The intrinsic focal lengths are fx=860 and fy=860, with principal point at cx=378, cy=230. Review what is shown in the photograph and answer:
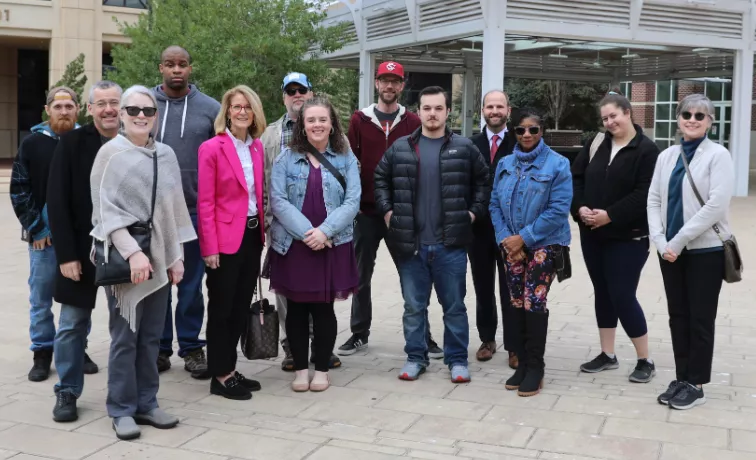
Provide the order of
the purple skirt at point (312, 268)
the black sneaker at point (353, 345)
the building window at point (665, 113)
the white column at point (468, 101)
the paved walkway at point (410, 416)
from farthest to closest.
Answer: the building window at point (665, 113) < the white column at point (468, 101) < the black sneaker at point (353, 345) < the purple skirt at point (312, 268) < the paved walkway at point (410, 416)

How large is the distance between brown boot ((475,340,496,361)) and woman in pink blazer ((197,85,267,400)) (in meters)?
1.75

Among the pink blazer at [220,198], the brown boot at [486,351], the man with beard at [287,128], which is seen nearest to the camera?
the pink blazer at [220,198]

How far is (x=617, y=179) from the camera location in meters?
5.62

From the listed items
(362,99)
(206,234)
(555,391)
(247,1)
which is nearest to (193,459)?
(206,234)

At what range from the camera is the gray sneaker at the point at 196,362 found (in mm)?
5789

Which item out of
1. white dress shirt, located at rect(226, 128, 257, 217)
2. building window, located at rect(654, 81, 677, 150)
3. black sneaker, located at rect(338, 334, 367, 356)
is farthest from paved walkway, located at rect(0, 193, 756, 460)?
building window, located at rect(654, 81, 677, 150)

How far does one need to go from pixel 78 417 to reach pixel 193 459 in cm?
104

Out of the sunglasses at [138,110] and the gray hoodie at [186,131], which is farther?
the gray hoodie at [186,131]

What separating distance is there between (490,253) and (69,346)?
295cm

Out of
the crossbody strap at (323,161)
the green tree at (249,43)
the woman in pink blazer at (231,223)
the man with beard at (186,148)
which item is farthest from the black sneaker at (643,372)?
the green tree at (249,43)

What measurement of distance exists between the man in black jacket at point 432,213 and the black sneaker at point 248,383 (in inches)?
38.0

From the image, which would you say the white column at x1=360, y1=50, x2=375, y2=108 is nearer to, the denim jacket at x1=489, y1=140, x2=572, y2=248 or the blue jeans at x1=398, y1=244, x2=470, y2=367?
the blue jeans at x1=398, y1=244, x2=470, y2=367

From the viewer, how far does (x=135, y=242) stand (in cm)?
450

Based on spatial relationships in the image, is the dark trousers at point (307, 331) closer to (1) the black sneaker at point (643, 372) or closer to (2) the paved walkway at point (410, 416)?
(2) the paved walkway at point (410, 416)
